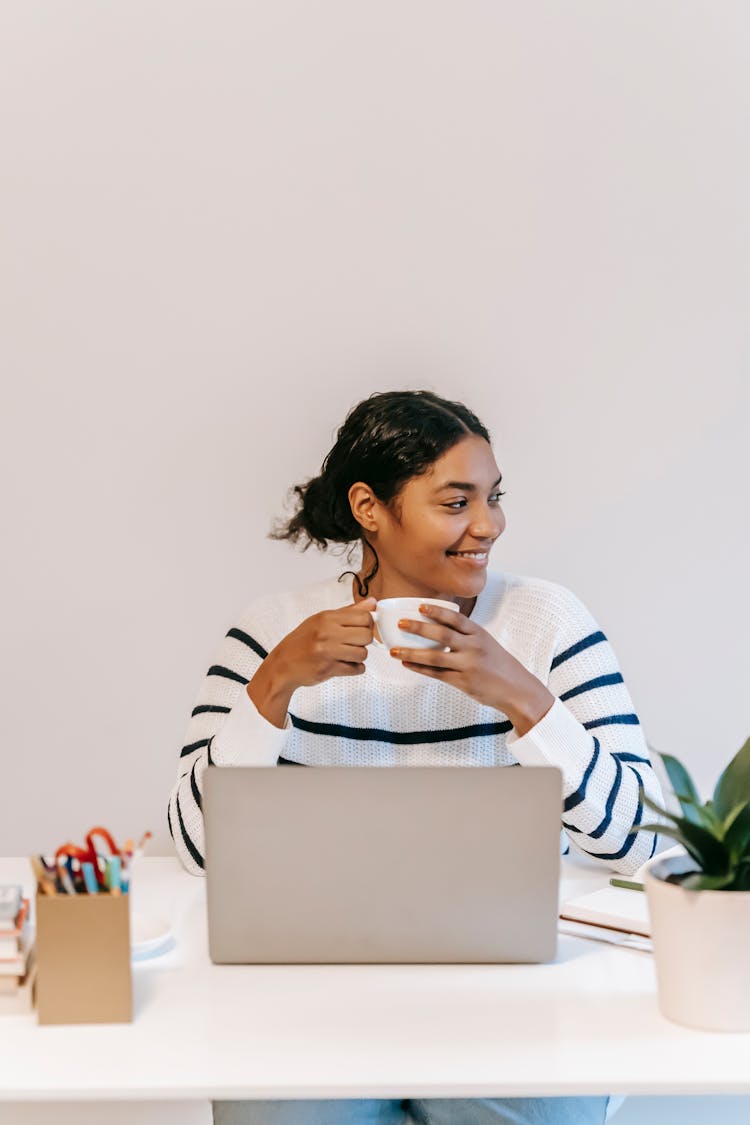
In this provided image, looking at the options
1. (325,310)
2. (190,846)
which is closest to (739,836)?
(190,846)

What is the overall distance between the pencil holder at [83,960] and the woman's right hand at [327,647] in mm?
661

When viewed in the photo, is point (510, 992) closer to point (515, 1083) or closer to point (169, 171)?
point (515, 1083)

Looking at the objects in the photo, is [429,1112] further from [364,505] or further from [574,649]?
[364,505]

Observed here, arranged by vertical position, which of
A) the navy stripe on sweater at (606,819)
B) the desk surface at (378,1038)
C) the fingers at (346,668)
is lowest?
the desk surface at (378,1038)

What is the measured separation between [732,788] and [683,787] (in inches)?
1.9

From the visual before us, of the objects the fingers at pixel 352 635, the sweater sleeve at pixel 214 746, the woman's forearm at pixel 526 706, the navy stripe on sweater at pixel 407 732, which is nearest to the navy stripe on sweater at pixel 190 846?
the sweater sleeve at pixel 214 746

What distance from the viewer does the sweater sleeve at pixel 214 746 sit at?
184 cm

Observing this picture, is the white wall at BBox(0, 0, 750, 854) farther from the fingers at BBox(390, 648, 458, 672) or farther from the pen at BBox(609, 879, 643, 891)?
the pen at BBox(609, 879, 643, 891)

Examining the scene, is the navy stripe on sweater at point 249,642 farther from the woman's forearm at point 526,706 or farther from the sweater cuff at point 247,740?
the woman's forearm at point 526,706

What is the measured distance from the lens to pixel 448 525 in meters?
2.05

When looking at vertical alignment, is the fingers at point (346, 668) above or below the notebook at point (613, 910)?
above

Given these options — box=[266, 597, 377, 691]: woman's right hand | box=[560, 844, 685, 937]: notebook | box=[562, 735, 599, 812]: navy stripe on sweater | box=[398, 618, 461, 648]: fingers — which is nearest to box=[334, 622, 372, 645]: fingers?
box=[266, 597, 377, 691]: woman's right hand

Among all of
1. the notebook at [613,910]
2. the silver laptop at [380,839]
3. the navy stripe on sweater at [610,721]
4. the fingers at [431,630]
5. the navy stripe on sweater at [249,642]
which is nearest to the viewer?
the silver laptop at [380,839]

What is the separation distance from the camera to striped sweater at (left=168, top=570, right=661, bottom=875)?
185cm
